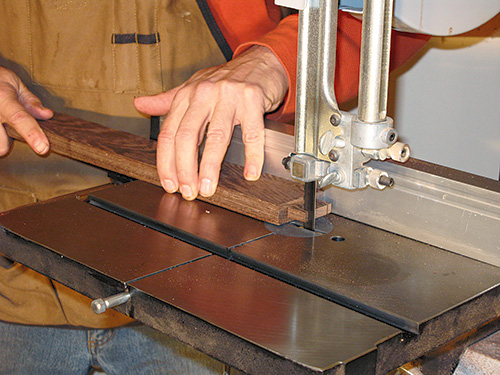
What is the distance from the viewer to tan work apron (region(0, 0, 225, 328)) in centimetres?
160

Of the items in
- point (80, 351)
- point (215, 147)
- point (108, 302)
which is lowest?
point (80, 351)

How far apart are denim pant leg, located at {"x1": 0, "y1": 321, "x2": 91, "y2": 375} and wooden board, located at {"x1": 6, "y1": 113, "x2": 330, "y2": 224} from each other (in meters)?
0.64

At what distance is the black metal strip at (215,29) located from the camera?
163 cm

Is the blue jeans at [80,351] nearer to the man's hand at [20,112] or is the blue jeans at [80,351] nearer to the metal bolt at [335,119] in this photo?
the man's hand at [20,112]

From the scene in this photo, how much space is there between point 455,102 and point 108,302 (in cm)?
148

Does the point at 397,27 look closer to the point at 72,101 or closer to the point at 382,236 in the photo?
the point at 382,236

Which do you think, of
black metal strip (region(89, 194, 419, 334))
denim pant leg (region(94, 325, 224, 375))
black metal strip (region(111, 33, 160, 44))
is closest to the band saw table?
black metal strip (region(89, 194, 419, 334))

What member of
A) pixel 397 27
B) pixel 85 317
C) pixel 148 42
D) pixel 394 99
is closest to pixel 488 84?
pixel 394 99

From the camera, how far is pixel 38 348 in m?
1.83

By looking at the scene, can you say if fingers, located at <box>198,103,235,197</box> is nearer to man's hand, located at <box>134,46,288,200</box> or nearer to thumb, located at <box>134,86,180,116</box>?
man's hand, located at <box>134,46,288,200</box>

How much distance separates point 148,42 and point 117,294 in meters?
0.84

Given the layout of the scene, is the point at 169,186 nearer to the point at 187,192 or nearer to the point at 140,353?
the point at 187,192

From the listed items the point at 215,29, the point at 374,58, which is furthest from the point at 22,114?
the point at 374,58

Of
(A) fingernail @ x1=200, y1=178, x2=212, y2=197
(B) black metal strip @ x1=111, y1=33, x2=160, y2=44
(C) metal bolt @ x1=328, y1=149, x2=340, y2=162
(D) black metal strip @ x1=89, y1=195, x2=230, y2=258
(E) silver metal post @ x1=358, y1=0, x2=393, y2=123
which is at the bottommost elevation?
(D) black metal strip @ x1=89, y1=195, x2=230, y2=258
